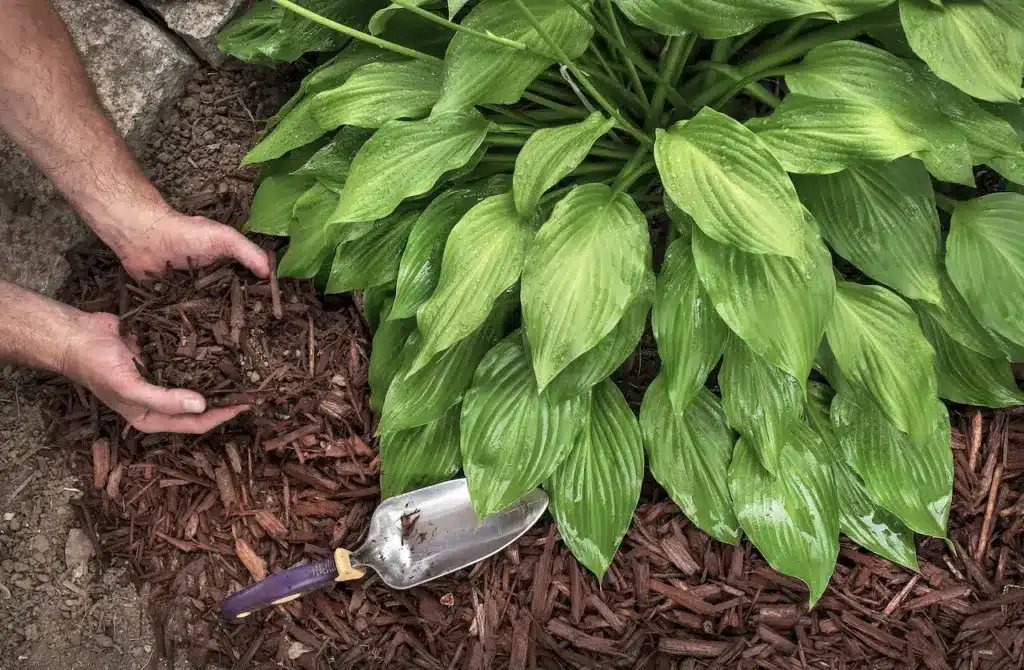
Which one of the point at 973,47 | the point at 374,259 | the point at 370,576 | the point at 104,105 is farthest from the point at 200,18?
the point at 973,47

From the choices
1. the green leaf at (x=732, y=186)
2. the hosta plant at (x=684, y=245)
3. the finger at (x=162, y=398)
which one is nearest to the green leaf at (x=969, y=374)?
the hosta plant at (x=684, y=245)

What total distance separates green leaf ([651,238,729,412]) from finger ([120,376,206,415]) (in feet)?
2.64

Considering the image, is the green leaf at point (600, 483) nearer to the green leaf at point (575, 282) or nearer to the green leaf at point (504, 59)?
the green leaf at point (575, 282)

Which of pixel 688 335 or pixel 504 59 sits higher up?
pixel 504 59

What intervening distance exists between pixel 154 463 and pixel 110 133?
66 cm

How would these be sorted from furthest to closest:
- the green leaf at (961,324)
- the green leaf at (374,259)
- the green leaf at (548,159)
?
the green leaf at (374,259), the green leaf at (961,324), the green leaf at (548,159)

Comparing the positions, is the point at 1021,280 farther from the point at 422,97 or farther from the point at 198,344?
the point at 198,344

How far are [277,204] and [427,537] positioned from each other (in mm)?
687

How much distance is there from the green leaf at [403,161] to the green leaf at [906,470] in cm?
77

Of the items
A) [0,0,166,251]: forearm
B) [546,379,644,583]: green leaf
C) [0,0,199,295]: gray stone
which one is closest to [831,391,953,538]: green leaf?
[546,379,644,583]: green leaf

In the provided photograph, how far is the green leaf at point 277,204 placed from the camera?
137cm

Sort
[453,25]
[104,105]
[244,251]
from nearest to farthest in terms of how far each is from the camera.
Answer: [453,25] < [244,251] < [104,105]

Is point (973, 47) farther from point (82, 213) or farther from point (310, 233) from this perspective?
point (82, 213)

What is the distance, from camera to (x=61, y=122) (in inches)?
54.2
